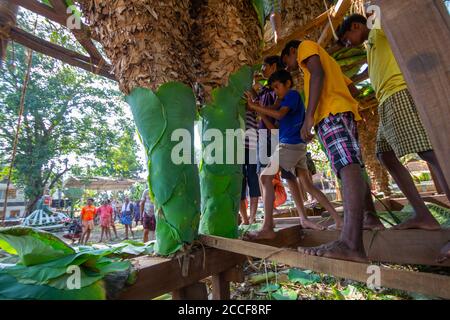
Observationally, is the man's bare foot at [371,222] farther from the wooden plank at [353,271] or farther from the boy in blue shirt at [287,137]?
the wooden plank at [353,271]

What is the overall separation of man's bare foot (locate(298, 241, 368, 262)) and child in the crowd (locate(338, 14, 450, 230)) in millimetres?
826

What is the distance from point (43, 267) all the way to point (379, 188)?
28.3 ft

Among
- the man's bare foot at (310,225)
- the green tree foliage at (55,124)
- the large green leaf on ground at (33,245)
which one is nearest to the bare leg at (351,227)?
the man's bare foot at (310,225)

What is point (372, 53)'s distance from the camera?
232cm

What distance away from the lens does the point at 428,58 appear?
0.87 metres

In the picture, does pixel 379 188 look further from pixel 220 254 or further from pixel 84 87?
pixel 84 87

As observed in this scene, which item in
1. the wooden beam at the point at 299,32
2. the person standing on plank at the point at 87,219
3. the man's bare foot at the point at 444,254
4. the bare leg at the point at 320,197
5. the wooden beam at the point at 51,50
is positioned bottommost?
the person standing on plank at the point at 87,219

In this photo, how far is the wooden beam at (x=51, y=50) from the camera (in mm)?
2857

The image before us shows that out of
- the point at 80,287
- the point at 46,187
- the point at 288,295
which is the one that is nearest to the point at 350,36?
the point at 288,295

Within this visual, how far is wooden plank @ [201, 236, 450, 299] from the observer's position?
1.15 metres

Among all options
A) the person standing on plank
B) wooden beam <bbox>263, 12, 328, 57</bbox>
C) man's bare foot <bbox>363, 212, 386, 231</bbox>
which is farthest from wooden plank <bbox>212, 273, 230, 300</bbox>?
the person standing on plank

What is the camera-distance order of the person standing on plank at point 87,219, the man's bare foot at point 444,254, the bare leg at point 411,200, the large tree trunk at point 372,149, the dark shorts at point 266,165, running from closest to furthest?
the man's bare foot at point 444,254, the bare leg at point 411,200, the dark shorts at point 266,165, the large tree trunk at point 372,149, the person standing on plank at point 87,219

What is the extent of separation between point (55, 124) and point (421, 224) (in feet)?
59.2

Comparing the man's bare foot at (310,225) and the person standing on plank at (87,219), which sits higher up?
the man's bare foot at (310,225)
